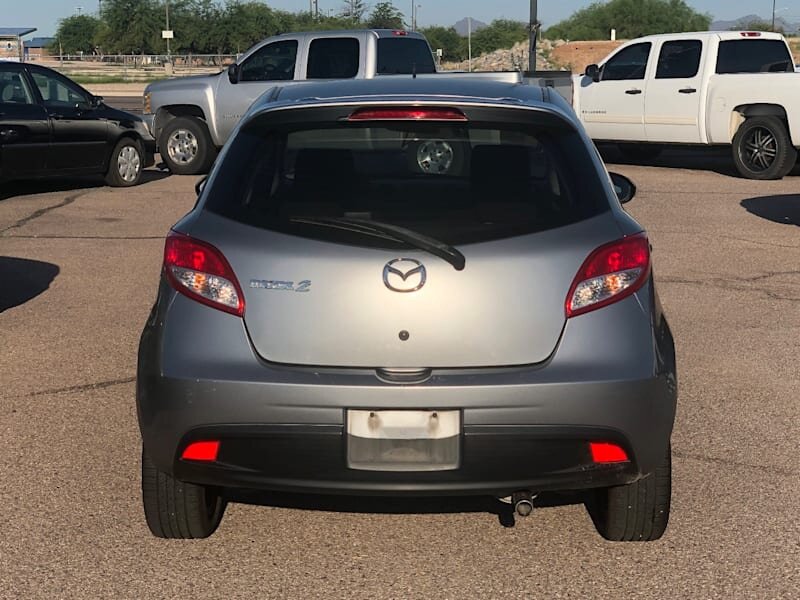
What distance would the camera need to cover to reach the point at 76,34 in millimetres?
119562

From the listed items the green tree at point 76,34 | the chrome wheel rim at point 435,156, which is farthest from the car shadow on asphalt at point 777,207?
the green tree at point 76,34

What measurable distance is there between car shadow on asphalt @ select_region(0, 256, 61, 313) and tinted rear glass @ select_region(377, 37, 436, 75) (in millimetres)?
7641

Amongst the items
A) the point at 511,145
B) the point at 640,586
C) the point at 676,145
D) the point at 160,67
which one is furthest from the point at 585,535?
the point at 160,67

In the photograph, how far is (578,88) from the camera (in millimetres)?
19531

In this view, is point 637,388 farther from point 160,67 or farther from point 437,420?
point 160,67

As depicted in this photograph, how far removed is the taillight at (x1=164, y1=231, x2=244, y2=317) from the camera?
3.88 m

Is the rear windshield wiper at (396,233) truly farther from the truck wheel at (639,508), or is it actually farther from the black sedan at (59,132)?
the black sedan at (59,132)

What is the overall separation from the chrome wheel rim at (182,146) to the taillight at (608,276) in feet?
48.9

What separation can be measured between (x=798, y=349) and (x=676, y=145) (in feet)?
36.8

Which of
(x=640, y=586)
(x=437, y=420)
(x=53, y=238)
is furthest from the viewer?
(x=53, y=238)

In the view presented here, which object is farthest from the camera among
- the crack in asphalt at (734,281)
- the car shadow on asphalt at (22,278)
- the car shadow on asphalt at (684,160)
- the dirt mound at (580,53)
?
the dirt mound at (580,53)

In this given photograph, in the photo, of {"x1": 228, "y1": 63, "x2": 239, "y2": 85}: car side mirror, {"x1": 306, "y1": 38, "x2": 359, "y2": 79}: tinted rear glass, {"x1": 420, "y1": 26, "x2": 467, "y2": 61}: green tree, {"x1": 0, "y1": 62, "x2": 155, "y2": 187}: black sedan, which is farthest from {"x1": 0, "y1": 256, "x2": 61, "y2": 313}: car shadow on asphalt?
{"x1": 420, "y1": 26, "x2": 467, "y2": 61}: green tree

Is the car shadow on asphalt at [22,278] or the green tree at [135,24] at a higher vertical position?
the car shadow on asphalt at [22,278]

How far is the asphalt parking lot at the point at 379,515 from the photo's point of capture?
4.12 m
